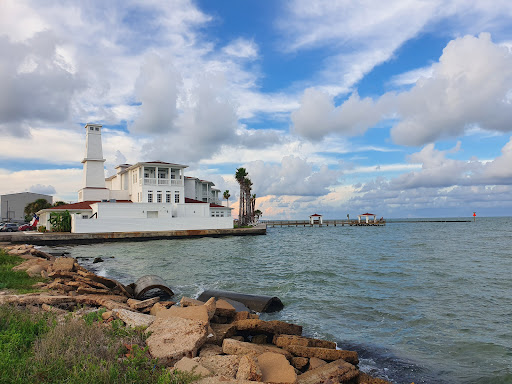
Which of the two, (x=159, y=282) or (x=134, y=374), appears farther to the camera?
(x=159, y=282)

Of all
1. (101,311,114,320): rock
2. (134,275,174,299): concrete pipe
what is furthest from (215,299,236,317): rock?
(134,275,174,299): concrete pipe

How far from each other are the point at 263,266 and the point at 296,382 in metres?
16.2

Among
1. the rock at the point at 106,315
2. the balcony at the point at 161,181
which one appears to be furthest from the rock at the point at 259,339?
the balcony at the point at 161,181

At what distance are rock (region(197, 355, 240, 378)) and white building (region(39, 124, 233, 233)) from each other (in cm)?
4181

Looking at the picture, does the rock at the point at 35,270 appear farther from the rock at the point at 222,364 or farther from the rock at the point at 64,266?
the rock at the point at 222,364

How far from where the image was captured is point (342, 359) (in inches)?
232

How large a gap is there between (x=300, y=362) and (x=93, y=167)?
57.4 metres

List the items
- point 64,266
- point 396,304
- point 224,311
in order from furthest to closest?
point 64,266
point 396,304
point 224,311

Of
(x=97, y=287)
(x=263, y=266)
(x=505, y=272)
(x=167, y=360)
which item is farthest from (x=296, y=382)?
(x=505, y=272)

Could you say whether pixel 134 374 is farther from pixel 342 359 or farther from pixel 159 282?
pixel 159 282

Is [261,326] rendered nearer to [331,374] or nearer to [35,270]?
[331,374]

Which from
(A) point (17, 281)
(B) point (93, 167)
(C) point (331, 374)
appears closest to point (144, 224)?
(B) point (93, 167)

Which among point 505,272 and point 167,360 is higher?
point 167,360

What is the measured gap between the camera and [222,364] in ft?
15.5
